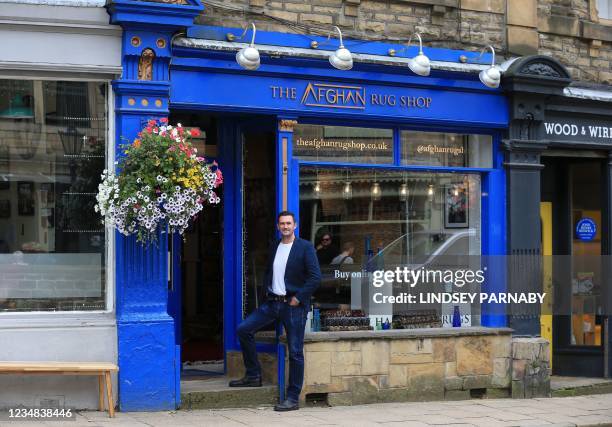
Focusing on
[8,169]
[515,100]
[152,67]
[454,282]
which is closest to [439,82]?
[515,100]

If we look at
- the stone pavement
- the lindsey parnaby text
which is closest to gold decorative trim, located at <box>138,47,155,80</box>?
the stone pavement

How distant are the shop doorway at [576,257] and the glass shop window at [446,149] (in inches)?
66.2

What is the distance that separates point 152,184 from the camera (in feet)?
29.5

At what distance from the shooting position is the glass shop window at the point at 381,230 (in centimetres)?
1077

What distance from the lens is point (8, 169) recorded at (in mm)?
9367

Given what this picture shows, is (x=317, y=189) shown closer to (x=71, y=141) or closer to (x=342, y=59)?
(x=342, y=59)

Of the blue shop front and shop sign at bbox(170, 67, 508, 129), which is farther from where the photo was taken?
shop sign at bbox(170, 67, 508, 129)

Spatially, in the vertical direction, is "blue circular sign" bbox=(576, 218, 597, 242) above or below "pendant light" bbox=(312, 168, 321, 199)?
below

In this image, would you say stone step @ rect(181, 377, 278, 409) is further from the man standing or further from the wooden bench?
the wooden bench

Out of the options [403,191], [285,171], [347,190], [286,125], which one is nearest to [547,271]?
[403,191]

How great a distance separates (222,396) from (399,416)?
1.81 meters

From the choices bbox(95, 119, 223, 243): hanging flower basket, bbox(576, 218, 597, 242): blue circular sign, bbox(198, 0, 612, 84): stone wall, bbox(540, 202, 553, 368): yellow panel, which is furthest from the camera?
bbox(576, 218, 597, 242): blue circular sign

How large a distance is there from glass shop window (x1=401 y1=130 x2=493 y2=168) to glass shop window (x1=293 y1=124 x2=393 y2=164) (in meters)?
0.27

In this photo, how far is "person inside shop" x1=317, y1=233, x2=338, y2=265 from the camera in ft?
35.4
